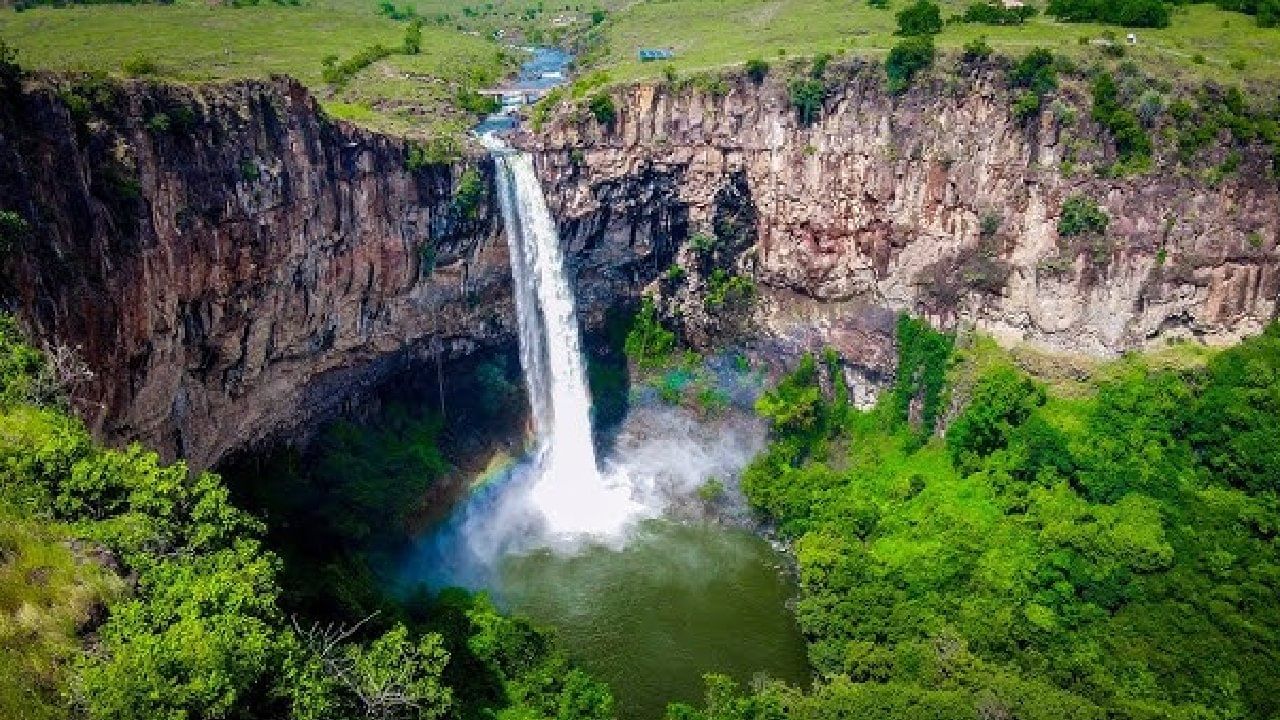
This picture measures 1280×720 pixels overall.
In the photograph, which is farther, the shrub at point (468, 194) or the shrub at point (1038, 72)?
→ the shrub at point (1038, 72)

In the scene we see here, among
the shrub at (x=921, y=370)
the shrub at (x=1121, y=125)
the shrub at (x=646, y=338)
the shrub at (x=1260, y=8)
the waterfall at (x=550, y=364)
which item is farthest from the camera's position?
the shrub at (x=646, y=338)

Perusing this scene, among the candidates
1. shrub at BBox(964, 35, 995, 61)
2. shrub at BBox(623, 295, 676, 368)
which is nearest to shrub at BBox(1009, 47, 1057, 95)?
shrub at BBox(964, 35, 995, 61)

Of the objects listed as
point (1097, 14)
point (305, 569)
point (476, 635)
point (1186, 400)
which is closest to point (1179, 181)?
point (1186, 400)

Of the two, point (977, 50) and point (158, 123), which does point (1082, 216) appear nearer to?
point (977, 50)

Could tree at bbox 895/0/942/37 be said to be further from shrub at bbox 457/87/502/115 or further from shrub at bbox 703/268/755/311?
shrub at bbox 457/87/502/115

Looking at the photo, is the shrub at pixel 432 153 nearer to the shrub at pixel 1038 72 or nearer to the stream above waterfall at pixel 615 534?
the stream above waterfall at pixel 615 534

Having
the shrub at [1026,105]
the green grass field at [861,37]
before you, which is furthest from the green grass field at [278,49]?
the shrub at [1026,105]

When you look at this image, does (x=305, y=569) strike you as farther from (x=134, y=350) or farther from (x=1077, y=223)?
(x=1077, y=223)
